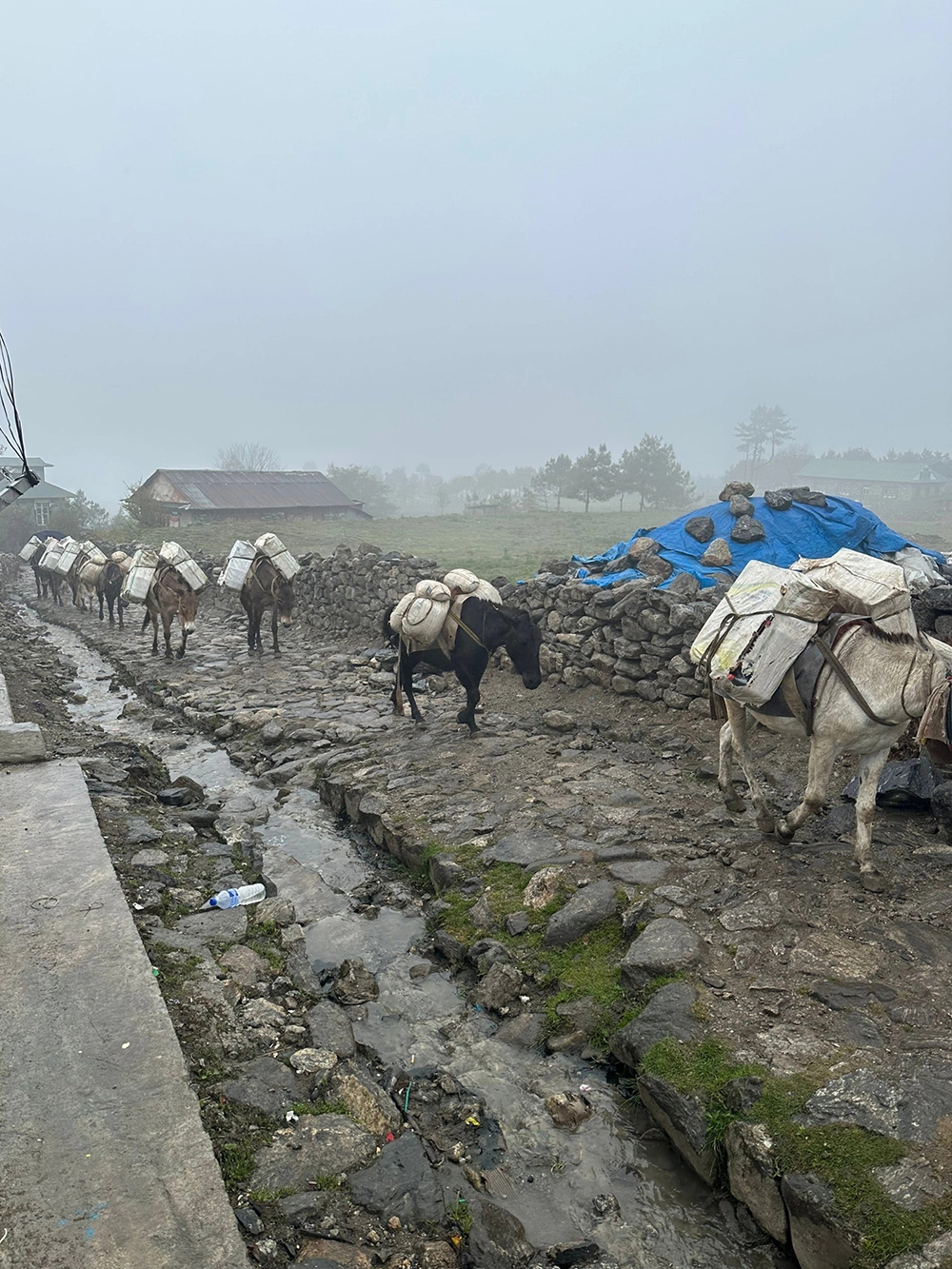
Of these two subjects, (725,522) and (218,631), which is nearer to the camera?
(725,522)

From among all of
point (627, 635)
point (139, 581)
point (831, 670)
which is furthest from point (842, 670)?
point (139, 581)

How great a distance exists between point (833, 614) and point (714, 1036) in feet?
8.92

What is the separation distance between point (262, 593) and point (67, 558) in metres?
15.4

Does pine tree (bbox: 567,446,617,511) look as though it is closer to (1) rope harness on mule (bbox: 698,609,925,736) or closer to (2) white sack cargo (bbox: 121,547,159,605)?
(2) white sack cargo (bbox: 121,547,159,605)

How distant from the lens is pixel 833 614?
492cm

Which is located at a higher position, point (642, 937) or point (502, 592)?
point (502, 592)

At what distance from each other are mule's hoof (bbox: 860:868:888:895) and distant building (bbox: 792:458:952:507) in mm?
Answer: 63775

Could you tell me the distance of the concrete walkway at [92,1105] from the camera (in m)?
2.39

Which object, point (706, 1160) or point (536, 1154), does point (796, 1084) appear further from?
point (536, 1154)

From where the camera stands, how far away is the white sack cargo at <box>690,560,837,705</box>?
4.79 metres

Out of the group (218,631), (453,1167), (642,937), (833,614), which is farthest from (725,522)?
(218,631)

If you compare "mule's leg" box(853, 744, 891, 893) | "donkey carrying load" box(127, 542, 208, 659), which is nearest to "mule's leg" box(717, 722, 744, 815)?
"mule's leg" box(853, 744, 891, 893)

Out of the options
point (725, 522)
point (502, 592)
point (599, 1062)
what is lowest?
point (599, 1062)

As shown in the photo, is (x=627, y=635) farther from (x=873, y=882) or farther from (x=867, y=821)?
(x=873, y=882)
